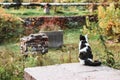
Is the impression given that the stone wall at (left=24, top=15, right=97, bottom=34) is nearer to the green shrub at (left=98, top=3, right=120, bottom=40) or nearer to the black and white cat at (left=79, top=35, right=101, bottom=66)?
the green shrub at (left=98, top=3, right=120, bottom=40)

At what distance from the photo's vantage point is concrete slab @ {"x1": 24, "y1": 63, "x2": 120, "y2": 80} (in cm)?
483

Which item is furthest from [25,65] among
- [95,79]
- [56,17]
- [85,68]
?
[56,17]

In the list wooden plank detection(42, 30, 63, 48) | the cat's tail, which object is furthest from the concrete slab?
wooden plank detection(42, 30, 63, 48)

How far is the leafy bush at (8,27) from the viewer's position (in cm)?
1171

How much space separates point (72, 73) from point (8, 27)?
712 cm

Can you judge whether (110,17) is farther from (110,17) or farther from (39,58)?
(39,58)

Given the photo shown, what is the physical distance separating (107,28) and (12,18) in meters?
3.97

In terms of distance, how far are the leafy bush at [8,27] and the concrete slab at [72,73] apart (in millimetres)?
6450

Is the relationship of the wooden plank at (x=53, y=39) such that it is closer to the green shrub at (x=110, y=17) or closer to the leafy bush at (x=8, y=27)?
the leafy bush at (x=8, y=27)

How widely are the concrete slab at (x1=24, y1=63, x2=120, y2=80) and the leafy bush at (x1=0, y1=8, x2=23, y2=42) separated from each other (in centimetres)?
645

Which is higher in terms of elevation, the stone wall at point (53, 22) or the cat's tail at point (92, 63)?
the cat's tail at point (92, 63)

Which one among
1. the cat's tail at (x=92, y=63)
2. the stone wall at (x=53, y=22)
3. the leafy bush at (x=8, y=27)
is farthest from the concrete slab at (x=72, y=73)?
the stone wall at (x=53, y=22)

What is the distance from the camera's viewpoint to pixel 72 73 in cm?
505

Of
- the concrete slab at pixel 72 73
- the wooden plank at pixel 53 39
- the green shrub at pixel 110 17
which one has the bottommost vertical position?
the wooden plank at pixel 53 39
